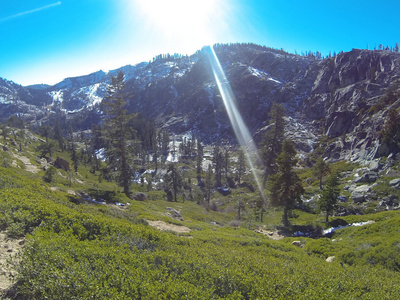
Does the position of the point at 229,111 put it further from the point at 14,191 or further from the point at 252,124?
the point at 14,191

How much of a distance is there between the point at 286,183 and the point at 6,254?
27347mm

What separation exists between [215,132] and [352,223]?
5706 inches

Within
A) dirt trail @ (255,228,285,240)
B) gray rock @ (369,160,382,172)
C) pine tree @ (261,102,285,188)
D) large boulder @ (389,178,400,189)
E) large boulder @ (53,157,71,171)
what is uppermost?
pine tree @ (261,102,285,188)

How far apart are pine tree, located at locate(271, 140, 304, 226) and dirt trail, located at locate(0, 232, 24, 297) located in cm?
2663

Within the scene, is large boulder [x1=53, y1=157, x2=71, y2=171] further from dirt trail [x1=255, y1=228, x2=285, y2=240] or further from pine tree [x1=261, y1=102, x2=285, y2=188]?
dirt trail [x1=255, y1=228, x2=285, y2=240]

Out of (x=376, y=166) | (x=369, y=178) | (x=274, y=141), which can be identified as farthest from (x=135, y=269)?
(x=376, y=166)

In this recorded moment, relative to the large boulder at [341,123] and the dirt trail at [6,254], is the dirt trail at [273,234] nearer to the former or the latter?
the dirt trail at [6,254]

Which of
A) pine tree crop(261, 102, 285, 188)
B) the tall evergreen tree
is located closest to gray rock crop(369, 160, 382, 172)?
pine tree crop(261, 102, 285, 188)

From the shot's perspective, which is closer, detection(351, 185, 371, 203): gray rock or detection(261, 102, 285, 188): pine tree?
detection(351, 185, 371, 203): gray rock

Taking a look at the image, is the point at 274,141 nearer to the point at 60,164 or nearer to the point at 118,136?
the point at 118,136

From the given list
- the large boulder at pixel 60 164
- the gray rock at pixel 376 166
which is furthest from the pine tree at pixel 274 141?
the large boulder at pixel 60 164

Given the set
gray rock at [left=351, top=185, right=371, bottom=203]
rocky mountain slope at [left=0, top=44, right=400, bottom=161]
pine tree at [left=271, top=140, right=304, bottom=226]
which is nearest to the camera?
pine tree at [left=271, top=140, right=304, bottom=226]

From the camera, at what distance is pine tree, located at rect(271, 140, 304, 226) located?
2739 centimetres

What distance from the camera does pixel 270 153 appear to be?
41.4 metres
